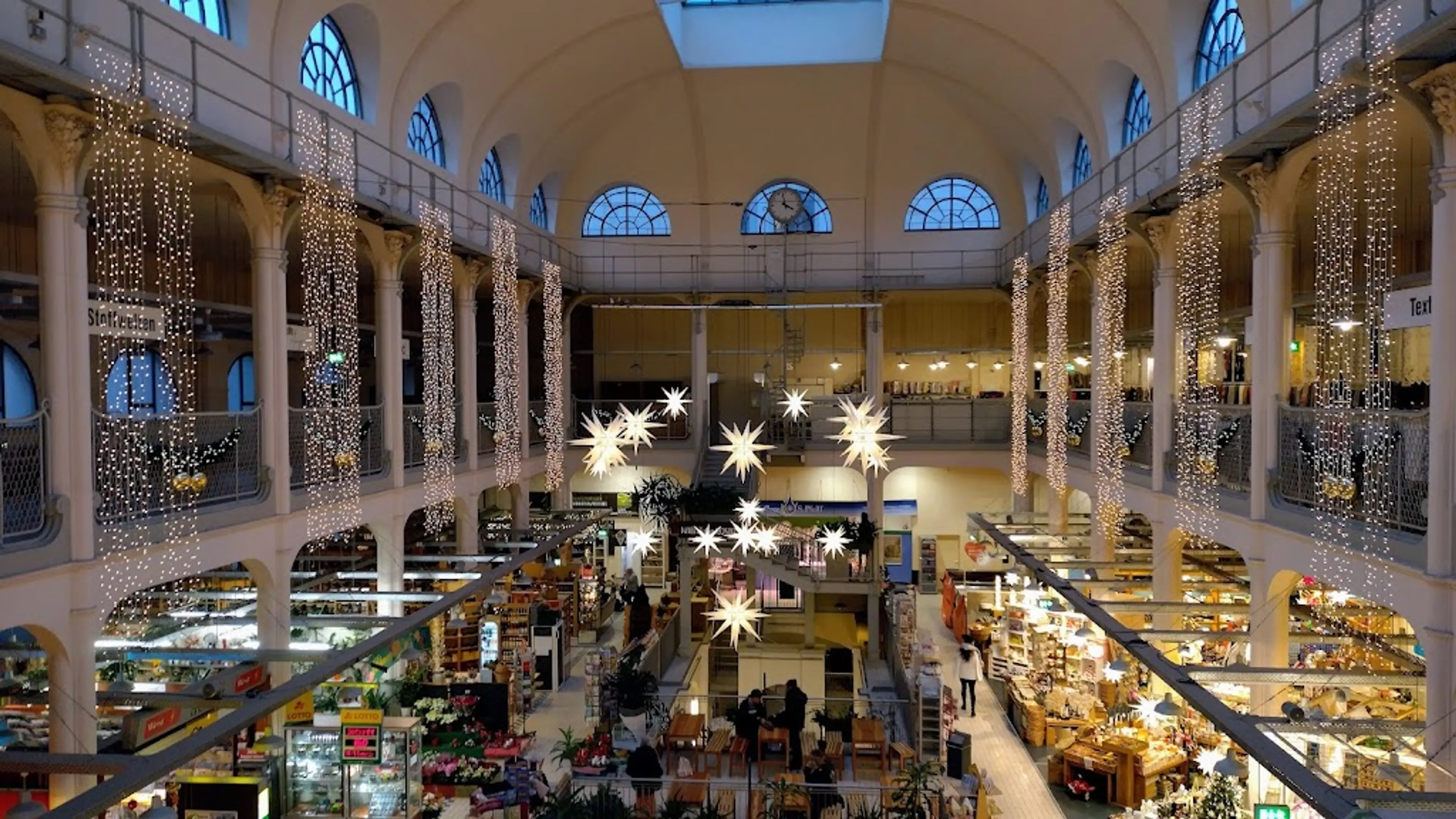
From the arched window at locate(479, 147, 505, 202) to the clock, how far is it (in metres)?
5.46

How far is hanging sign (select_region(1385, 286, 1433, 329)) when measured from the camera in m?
7.98

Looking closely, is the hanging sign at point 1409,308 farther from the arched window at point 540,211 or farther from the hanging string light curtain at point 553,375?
the arched window at point 540,211

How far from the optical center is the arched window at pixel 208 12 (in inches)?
454

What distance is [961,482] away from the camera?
2769 cm

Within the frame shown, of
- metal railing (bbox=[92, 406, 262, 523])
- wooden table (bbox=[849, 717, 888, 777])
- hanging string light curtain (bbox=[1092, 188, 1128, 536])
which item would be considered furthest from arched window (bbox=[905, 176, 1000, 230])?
metal railing (bbox=[92, 406, 262, 523])

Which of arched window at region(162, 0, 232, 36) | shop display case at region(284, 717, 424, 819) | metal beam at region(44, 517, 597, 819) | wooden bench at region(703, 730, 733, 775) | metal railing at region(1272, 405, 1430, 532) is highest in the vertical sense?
arched window at region(162, 0, 232, 36)

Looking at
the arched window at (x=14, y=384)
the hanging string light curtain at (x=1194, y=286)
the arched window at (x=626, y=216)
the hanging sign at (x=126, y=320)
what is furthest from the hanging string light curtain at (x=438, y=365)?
the hanging string light curtain at (x=1194, y=286)

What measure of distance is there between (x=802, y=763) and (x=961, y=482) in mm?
14758

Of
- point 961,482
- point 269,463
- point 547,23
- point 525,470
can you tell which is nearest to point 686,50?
point 547,23

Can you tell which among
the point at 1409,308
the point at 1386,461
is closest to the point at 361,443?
the point at 1386,461

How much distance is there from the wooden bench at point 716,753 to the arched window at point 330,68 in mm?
9792

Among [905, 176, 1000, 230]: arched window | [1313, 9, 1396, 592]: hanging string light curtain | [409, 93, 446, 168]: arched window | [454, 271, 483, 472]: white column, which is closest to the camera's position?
[1313, 9, 1396, 592]: hanging string light curtain

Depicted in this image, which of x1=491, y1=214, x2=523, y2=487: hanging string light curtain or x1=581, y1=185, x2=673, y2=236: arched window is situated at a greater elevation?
x1=581, y1=185, x2=673, y2=236: arched window

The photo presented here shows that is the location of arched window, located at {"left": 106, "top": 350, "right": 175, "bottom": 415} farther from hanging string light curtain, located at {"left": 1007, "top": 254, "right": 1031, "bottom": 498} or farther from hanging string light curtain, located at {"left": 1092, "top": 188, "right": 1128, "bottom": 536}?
hanging string light curtain, located at {"left": 1007, "top": 254, "right": 1031, "bottom": 498}
